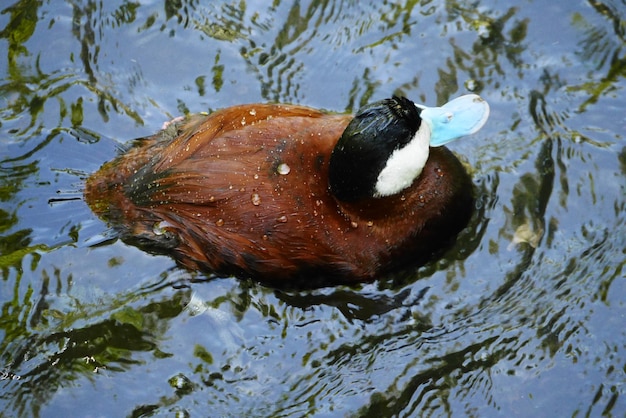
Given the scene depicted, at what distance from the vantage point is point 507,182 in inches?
141

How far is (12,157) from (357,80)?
1.54 metres

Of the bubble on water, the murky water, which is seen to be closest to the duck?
the bubble on water

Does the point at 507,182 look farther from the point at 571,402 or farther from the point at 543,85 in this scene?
the point at 571,402

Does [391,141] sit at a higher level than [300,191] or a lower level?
higher

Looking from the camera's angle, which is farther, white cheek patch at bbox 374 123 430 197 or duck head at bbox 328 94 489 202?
white cheek patch at bbox 374 123 430 197

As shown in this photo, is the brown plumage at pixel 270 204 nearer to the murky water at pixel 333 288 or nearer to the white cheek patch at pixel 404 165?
the white cheek patch at pixel 404 165

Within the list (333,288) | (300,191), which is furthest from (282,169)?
(333,288)

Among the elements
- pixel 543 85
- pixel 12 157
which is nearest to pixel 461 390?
pixel 543 85

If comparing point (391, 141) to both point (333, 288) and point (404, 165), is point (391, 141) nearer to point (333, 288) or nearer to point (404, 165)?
point (404, 165)

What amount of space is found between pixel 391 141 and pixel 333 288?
706 millimetres

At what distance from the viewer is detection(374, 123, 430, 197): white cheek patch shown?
3125 millimetres

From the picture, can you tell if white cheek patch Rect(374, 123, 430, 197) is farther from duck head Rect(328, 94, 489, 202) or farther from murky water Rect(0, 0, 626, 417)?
murky water Rect(0, 0, 626, 417)

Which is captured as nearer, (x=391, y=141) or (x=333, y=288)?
(x=391, y=141)

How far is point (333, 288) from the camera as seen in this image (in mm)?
3436
